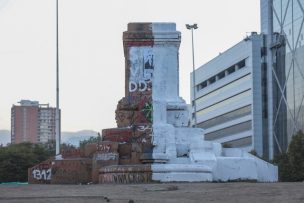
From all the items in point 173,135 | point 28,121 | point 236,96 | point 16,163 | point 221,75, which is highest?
point 221,75

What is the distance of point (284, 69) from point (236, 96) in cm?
1479

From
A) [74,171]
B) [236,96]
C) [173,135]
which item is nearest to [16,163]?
[74,171]

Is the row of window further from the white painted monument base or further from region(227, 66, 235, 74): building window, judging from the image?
the white painted monument base

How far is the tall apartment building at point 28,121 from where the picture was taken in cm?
13100

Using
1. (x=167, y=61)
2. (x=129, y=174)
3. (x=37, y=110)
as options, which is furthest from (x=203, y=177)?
(x=37, y=110)

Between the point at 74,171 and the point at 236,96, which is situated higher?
the point at 236,96

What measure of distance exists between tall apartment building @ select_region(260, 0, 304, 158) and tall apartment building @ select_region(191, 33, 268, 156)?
2320 mm

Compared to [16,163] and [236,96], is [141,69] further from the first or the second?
[236,96]

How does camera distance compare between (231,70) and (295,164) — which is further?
(231,70)

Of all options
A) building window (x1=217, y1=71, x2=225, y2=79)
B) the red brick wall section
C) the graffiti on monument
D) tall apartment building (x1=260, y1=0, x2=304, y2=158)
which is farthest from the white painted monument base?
building window (x1=217, y1=71, x2=225, y2=79)

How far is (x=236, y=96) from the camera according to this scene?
104938mm

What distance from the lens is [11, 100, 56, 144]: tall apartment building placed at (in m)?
131

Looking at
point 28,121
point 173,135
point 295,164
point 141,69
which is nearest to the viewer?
point 173,135

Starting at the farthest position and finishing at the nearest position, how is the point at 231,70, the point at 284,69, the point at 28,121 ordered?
the point at 28,121 < the point at 231,70 < the point at 284,69
